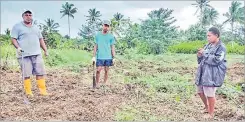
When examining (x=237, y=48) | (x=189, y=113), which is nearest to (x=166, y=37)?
(x=237, y=48)

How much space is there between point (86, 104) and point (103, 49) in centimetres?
105

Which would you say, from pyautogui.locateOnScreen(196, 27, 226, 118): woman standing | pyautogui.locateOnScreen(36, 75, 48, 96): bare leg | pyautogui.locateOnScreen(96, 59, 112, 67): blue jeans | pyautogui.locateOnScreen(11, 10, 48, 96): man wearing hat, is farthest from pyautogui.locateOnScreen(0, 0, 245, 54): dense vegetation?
pyautogui.locateOnScreen(196, 27, 226, 118): woman standing

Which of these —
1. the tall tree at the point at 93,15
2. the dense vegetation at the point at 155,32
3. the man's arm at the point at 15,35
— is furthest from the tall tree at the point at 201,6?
the man's arm at the point at 15,35

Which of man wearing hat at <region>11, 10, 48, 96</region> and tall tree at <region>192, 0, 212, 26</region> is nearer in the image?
man wearing hat at <region>11, 10, 48, 96</region>

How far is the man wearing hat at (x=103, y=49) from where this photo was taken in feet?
22.1

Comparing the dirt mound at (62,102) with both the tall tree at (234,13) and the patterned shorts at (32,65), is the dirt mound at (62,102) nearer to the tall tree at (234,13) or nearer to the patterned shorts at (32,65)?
the patterned shorts at (32,65)

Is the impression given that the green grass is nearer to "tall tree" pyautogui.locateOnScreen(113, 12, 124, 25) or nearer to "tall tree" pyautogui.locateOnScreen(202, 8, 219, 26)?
"tall tree" pyautogui.locateOnScreen(113, 12, 124, 25)

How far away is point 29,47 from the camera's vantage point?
6.11 m

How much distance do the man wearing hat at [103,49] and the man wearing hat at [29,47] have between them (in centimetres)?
76

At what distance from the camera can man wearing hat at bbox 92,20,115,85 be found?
6.72m

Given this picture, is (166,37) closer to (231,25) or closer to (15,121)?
(231,25)

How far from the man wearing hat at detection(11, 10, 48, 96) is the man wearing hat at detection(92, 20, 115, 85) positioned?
76 cm

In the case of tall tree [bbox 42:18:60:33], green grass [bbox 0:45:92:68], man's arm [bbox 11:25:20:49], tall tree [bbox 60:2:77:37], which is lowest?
green grass [bbox 0:45:92:68]

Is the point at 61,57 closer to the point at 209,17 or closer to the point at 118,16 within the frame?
the point at 118,16
